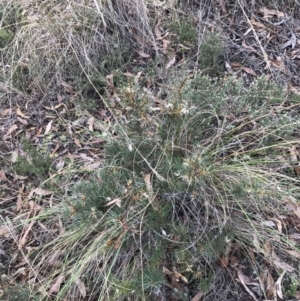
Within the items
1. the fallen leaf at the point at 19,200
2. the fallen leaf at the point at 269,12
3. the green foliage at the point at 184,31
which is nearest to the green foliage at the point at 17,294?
the fallen leaf at the point at 19,200

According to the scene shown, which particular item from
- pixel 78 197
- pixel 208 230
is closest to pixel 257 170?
pixel 208 230

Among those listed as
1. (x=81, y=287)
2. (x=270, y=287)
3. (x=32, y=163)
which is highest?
(x=32, y=163)

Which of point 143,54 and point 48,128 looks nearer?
point 48,128

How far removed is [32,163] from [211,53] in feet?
4.65

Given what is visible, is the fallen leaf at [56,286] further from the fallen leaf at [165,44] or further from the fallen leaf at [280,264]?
the fallen leaf at [165,44]

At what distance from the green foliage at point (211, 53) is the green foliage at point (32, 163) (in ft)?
4.03

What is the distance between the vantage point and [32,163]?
10.4ft

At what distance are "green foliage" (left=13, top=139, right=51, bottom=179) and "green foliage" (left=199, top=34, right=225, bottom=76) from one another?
4.03 feet

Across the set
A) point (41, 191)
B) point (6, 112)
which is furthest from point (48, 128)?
point (41, 191)

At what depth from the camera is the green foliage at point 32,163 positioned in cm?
313

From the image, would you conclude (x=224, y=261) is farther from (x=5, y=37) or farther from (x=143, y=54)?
(x=5, y=37)

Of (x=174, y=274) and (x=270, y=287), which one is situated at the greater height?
(x=174, y=274)

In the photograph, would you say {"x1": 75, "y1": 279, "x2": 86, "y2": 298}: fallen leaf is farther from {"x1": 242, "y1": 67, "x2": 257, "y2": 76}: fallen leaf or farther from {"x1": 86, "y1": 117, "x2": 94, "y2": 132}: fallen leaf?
{"x1": 242, "y1": 67, "x2": 257, "y2": 76}: fallen leaf

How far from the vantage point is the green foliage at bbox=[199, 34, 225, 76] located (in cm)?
350
